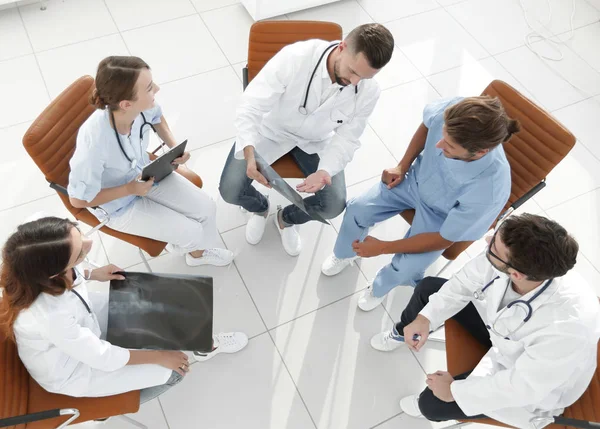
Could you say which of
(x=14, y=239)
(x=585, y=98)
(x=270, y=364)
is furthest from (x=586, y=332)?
(x=585, y=98)

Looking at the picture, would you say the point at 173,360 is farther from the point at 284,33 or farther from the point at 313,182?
the point at 284,33

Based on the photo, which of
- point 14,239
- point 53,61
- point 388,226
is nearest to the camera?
point 14,239

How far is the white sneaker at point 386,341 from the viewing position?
2479 mm

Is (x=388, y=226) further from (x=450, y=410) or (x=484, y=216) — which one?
(x=450, y=410)

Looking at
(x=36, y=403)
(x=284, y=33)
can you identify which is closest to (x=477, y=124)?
(x=284, y=33)

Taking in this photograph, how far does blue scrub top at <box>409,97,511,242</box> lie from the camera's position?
6.76 ft

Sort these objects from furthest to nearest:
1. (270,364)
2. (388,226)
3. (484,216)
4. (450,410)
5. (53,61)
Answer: (53,61)
(388,226)
(270,364)
(484,216)
(450,410)

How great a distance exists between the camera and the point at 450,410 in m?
1.99

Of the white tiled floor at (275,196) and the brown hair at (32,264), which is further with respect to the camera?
the white tiled floor at (275,196)

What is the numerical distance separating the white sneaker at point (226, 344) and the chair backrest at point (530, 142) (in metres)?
1.43

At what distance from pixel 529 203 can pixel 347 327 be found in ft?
4.70

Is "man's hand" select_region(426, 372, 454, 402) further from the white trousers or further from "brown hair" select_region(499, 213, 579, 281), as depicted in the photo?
the white trousers

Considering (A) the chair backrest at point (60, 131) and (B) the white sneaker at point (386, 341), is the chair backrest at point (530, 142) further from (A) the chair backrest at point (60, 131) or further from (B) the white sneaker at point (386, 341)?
(A) the chair backrest at point (60, 131)

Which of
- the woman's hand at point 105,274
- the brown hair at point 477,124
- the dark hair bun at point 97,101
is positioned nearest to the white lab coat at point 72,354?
the woman's hand at point 105,274
